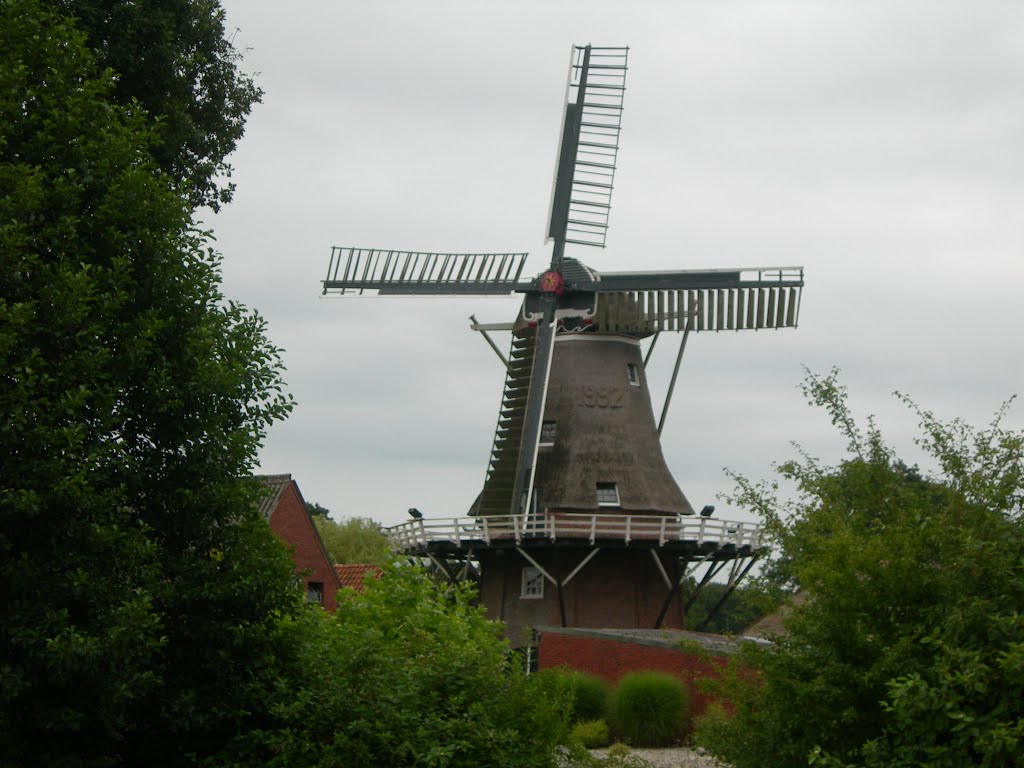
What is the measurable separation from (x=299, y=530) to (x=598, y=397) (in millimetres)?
10357

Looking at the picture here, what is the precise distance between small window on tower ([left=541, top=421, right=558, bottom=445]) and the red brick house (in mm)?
7535

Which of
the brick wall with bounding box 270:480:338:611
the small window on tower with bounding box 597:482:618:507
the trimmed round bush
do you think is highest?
the small window on tower with bounding box 597:482:618:507

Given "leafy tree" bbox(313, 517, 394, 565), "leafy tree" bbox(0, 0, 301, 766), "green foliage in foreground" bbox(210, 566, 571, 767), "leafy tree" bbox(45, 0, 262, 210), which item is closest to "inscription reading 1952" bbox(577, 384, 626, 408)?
"leafy tree" bbox(45, 0, 262, 210)

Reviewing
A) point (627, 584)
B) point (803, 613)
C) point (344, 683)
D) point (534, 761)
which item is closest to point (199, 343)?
point (344, 683)

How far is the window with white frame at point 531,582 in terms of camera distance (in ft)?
104

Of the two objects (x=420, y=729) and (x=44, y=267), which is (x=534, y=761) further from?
(x=44, y=267)

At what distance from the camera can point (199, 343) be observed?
11961 millimetres

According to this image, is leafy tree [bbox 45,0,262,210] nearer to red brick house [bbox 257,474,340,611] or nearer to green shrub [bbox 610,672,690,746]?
green shrub [bbox 610,672,690,746]

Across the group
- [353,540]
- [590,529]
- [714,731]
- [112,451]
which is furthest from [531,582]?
[353,540]

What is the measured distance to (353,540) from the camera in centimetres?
6450

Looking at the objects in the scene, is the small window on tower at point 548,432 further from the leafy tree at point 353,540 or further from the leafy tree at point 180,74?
the leafy tree at point 353,540

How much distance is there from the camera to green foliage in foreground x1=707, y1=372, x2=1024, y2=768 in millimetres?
8648

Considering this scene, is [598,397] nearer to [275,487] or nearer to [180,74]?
[275,487]

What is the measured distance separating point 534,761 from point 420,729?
1.18 m
